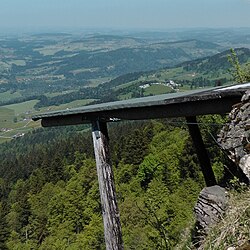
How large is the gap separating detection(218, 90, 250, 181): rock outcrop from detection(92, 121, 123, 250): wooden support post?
174cm

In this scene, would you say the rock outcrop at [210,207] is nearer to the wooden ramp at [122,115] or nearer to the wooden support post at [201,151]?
the wooden ramp at [122,115]

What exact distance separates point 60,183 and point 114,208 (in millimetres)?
61808

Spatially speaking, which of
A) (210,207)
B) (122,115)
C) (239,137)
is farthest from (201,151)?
(239,137)

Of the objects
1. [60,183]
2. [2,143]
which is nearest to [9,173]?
[60,183]

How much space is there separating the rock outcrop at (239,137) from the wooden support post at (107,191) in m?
1.74

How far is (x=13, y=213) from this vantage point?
2335 inches

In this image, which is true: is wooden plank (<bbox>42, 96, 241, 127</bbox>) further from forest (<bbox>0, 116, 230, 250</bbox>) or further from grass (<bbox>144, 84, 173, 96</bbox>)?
grass (<bbox>144, 84, 173, 96</bbox>)

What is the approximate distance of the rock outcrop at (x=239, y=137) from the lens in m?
3.84

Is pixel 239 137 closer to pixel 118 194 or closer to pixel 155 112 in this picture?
pixel 155 112

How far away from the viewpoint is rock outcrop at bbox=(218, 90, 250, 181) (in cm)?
384

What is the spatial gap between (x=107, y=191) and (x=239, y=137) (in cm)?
205

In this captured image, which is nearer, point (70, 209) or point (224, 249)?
point (224, 249)

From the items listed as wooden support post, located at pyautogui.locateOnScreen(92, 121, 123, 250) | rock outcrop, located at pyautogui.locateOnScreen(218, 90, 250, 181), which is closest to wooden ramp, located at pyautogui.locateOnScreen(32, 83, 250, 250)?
wooden support post, located at pyautogui.locateOnScreen(92, 121, 123, 250)

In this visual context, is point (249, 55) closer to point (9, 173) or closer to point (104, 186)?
point (9, 173)
